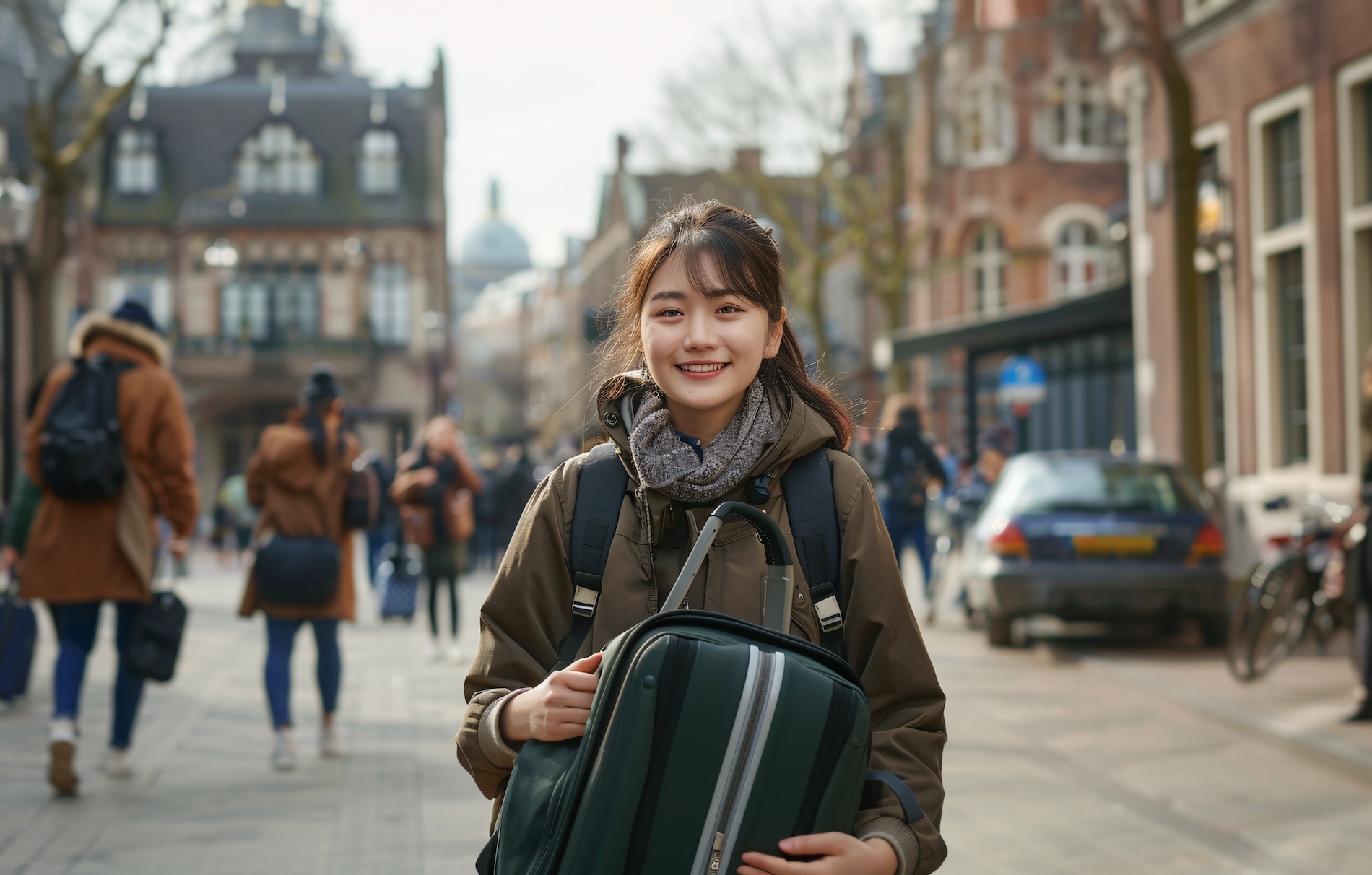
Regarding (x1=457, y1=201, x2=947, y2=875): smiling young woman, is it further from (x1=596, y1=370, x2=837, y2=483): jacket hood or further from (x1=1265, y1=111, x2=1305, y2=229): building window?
(x1=1265, y1=111, x2=1305, y2=229): building window

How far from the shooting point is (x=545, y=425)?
260ft

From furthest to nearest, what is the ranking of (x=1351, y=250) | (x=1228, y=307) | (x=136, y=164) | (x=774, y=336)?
(x=136, y=164), (x=1228, y=307), (x=1351, y=250), (x=774, y=336)

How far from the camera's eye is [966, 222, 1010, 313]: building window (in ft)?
112

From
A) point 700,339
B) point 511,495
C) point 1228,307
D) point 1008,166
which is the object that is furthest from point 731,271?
point 1008,166

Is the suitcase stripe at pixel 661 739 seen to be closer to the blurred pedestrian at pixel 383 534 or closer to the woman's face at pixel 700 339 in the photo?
the woman's face at pixel 700 339

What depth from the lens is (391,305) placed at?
46.7m

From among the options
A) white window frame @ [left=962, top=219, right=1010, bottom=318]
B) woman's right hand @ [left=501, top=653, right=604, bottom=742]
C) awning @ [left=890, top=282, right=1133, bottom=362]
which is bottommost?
woman's right hand @ [left=501, top=653, right=604, bottom=742]

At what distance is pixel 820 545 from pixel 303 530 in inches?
213

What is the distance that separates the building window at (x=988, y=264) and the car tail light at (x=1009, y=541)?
23.6 m

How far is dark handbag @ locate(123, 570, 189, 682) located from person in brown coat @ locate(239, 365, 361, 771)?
0.66 meters

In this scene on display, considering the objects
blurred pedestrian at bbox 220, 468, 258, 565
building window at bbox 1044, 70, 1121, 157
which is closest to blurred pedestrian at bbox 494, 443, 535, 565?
blurred pedestrian at bbox 220, 468, 258, 565

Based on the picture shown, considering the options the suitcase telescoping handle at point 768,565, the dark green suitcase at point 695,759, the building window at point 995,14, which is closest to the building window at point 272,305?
the building window at point 995,14

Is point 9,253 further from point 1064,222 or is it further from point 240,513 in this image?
point 1064,222

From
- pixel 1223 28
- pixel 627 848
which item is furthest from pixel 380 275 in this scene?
pixel 627 848
